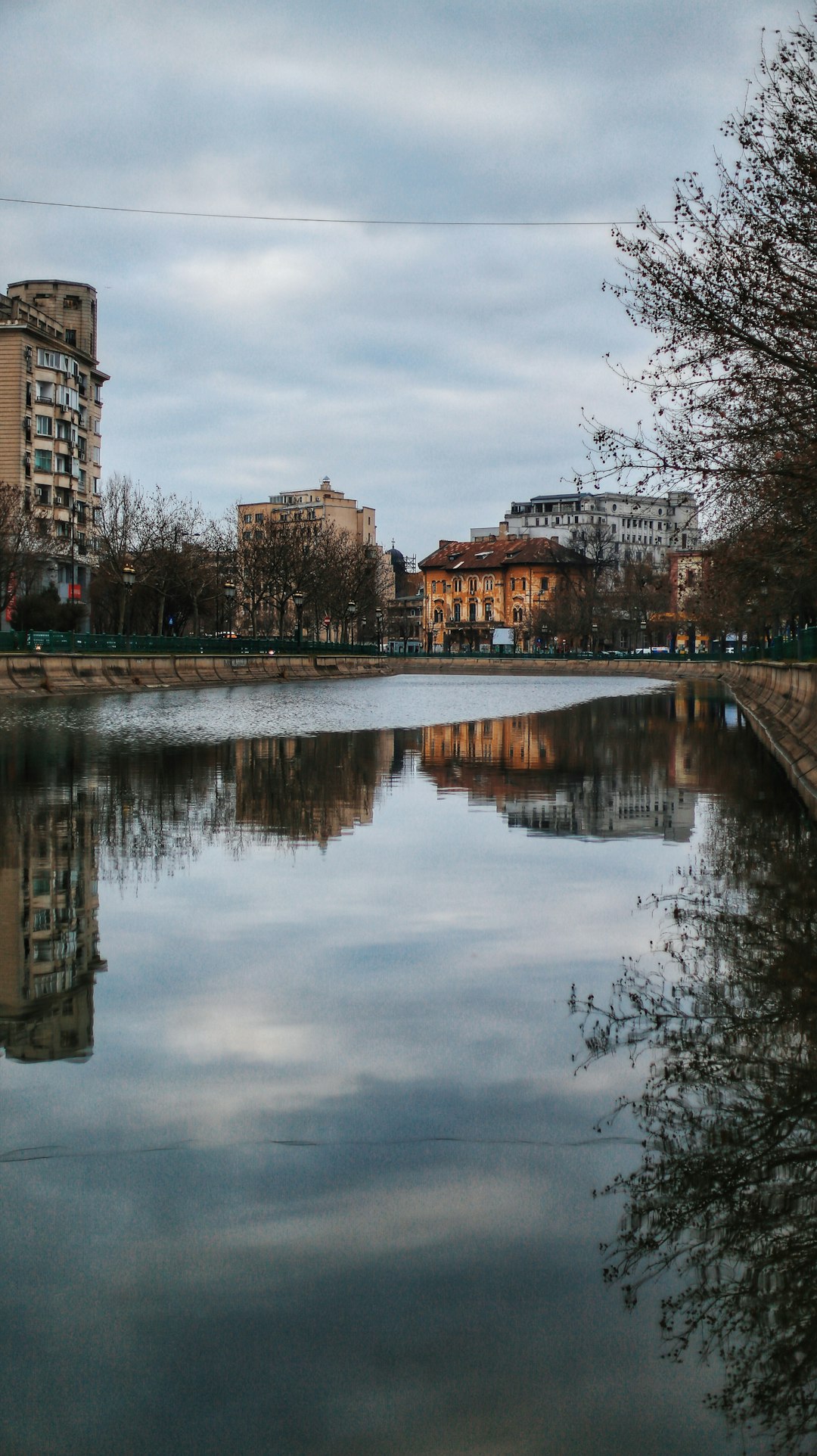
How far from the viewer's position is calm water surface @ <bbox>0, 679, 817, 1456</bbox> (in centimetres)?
318

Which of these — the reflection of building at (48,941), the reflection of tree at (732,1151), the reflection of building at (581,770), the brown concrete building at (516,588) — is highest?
the brown concrete building at (516,588)

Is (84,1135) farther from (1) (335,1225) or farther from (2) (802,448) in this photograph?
(2) (802,448)

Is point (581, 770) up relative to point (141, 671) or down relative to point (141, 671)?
down

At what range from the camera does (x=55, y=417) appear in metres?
101

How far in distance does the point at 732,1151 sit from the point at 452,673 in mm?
127386

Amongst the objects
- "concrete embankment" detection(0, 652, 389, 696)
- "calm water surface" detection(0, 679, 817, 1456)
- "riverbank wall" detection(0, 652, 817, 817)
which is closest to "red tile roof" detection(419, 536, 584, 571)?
"riverbank wall" detection(0, 652, 817, 817)

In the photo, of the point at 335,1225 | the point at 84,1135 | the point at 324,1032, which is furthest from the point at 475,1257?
the point at 324,1032

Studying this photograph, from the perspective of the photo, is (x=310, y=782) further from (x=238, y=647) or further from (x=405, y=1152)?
(x=238, y=647)

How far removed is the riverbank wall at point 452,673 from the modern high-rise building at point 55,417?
17.6 metres

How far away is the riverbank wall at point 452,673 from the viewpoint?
22469 millimetres

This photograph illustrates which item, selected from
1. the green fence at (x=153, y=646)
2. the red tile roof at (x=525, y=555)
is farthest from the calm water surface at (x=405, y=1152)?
the red tile roof at (x=525, y=555)

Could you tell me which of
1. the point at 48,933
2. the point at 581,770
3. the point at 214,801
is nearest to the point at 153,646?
the point at 581,770

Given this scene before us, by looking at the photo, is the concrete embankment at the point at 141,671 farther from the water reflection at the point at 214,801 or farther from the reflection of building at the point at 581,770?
the water reflection at the point at 214,801

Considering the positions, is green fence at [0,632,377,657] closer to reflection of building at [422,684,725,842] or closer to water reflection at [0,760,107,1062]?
reflection of building at [422,684,725,842]
